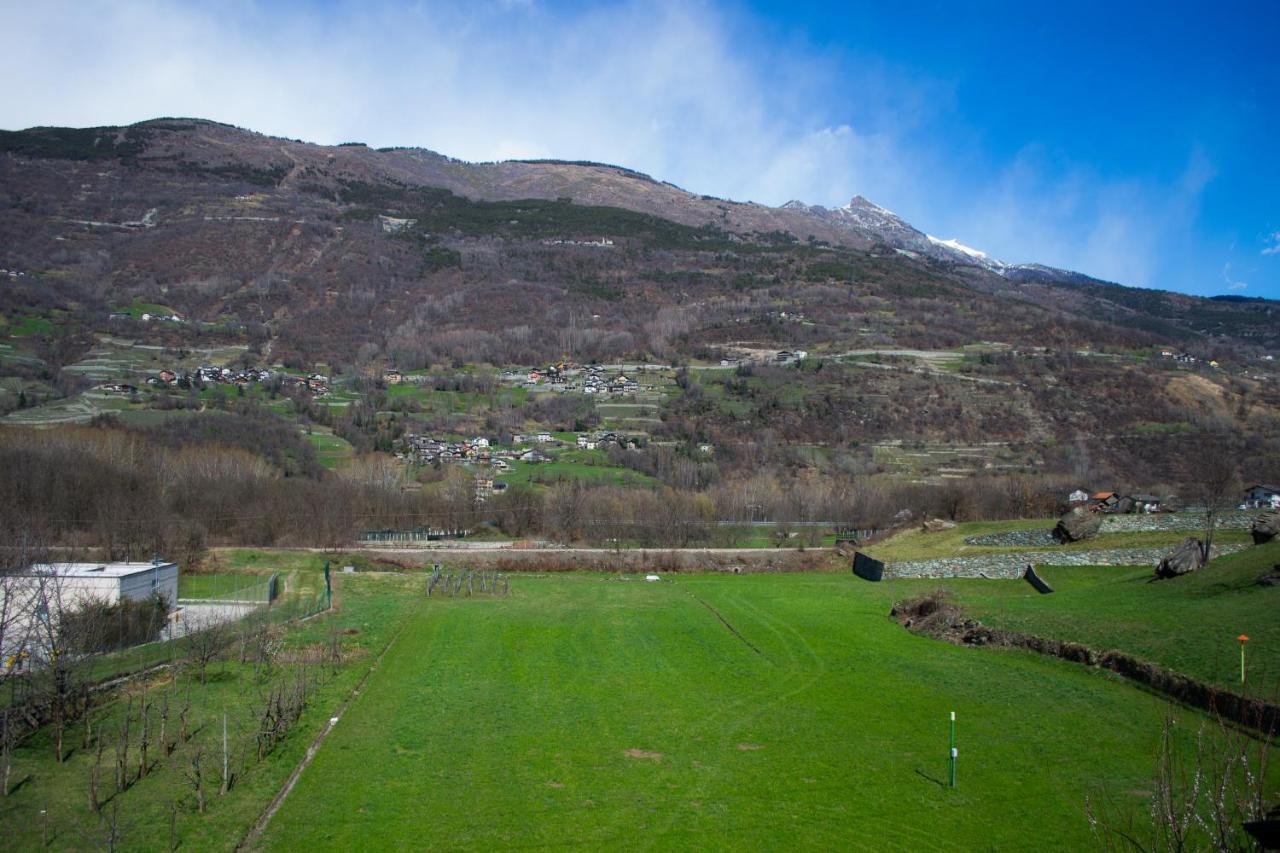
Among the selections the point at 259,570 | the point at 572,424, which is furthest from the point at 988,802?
the point at 572,424

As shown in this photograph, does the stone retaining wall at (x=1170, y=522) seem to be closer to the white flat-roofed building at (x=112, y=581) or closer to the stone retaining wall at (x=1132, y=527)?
the stone retaining wall at (x=1132, y=527)

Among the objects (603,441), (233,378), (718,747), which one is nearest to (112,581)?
(718,747)

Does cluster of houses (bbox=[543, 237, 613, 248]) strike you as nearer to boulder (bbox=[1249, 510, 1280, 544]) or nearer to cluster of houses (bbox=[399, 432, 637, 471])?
cluster of houses (bbox=[399, 432, 637, 471])

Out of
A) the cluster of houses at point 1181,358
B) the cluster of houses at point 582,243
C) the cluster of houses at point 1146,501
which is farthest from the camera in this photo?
the cluster of houses at point 582,243

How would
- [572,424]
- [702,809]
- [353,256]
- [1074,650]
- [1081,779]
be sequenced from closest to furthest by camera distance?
[702,809] → [1081,779] → [1074,650] → [572,424] → [353,256]

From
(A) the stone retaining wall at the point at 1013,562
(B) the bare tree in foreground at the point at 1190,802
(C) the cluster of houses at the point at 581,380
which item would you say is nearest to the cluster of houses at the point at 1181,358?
(C) the cluster of houses at the point at 581,380

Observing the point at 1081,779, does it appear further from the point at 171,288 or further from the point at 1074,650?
the point at 171,288
